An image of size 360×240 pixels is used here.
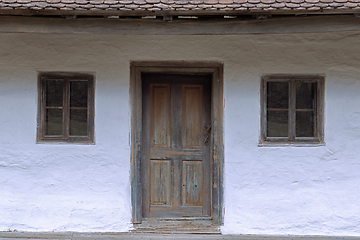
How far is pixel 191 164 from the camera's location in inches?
163

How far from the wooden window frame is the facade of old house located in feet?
0.04

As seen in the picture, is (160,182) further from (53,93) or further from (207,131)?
(53,93)

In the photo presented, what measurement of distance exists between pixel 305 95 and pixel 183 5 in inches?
77.8

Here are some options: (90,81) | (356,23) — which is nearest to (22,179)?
(90,81)

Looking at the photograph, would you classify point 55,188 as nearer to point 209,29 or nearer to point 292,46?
point 209,29

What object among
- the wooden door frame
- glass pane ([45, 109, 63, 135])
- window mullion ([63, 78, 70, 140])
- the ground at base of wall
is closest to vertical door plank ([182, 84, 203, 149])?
the wooden door frame

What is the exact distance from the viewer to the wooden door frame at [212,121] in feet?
12.7

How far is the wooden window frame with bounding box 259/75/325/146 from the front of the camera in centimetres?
380

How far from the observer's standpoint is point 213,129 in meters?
3.92

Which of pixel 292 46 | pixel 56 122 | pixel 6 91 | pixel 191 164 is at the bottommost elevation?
pixel 191 164

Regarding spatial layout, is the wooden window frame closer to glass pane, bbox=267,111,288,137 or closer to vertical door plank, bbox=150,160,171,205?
glass pane, bbox=267,111,288,137

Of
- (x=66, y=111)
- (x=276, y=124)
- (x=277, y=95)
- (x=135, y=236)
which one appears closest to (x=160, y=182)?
(x=135, y=236)

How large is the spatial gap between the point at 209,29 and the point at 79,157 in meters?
2.28

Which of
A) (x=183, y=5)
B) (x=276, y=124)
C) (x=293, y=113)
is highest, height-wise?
(x=183, y=5)
